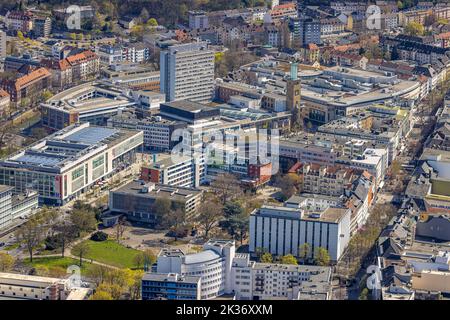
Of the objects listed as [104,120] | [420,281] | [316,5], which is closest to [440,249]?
[420,281]

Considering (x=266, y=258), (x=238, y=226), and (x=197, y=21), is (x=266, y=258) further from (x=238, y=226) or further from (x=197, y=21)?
(x=197, y=21)

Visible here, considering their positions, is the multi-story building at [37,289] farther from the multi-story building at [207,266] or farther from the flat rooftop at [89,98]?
the flat rooftop at [89,98]

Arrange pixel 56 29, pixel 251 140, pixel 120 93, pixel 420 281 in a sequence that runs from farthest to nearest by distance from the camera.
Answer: pixel 56 29 → pixel 120 93 → pixel 251 140 → pixel 420 281

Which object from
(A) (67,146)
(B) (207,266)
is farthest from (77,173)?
(B) (207,266)

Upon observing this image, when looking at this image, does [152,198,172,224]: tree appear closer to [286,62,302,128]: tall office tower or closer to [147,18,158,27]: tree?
[286,62,302,128]: tall office tower

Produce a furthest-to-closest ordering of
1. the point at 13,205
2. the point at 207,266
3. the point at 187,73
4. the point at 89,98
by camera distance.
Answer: the point at 187,73 < the point at 89,98 < the point at 13,205 < the point at 207,266

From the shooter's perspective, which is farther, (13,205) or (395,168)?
(395,168)

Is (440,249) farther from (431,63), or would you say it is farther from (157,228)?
(431,63)
